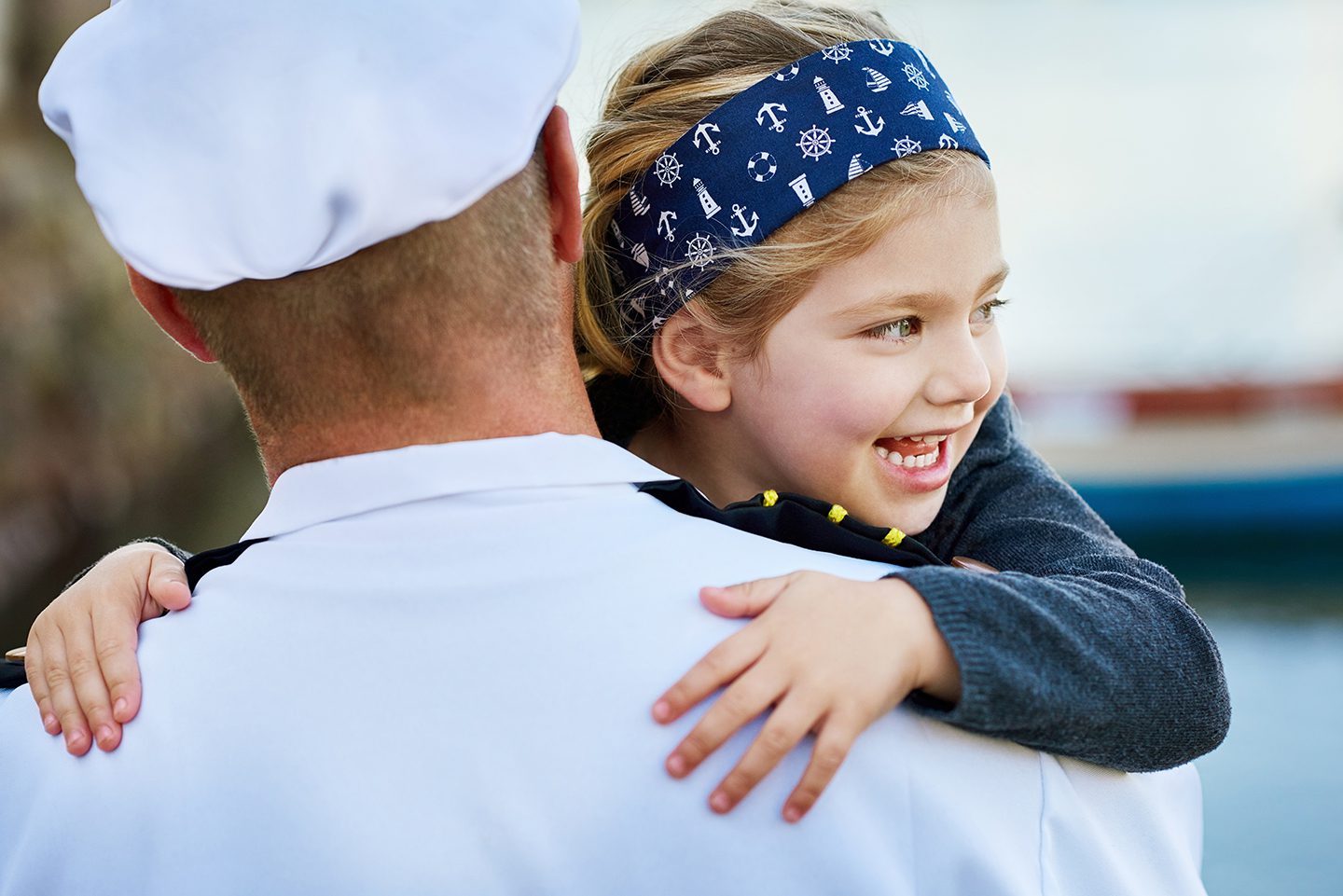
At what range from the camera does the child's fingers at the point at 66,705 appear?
1098mm

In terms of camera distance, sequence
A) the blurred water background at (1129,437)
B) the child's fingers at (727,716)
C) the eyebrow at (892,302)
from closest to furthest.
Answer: the child's fingers at (727,716) < the eyebrow at (892,302) < the blurred water background at (1129,437)

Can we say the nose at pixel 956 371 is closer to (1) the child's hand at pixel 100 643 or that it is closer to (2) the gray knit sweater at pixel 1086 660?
(2) the gray knit sweater at pixel 1086 660

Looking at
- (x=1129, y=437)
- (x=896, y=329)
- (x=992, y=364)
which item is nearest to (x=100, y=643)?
(x=896, y=329)

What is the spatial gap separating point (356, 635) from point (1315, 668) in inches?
228

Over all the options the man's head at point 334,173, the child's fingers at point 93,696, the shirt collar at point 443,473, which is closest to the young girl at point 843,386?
the child's fingers at point 93,696

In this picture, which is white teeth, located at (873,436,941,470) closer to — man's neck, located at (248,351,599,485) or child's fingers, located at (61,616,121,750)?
man's neck, located at (248,351,599,485)

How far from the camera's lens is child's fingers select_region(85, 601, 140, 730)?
1.10 meters

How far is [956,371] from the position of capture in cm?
165

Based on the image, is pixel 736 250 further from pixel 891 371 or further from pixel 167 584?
pixel 167 584

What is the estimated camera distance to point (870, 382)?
1.64 m

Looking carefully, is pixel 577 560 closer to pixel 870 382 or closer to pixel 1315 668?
pixel 870 382

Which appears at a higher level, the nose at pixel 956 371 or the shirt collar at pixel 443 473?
the shirt collar at pixel 443 473

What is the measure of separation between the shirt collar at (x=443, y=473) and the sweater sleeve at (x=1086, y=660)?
0.29 meters

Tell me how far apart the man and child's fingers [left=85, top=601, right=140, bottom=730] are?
16 millimetres
